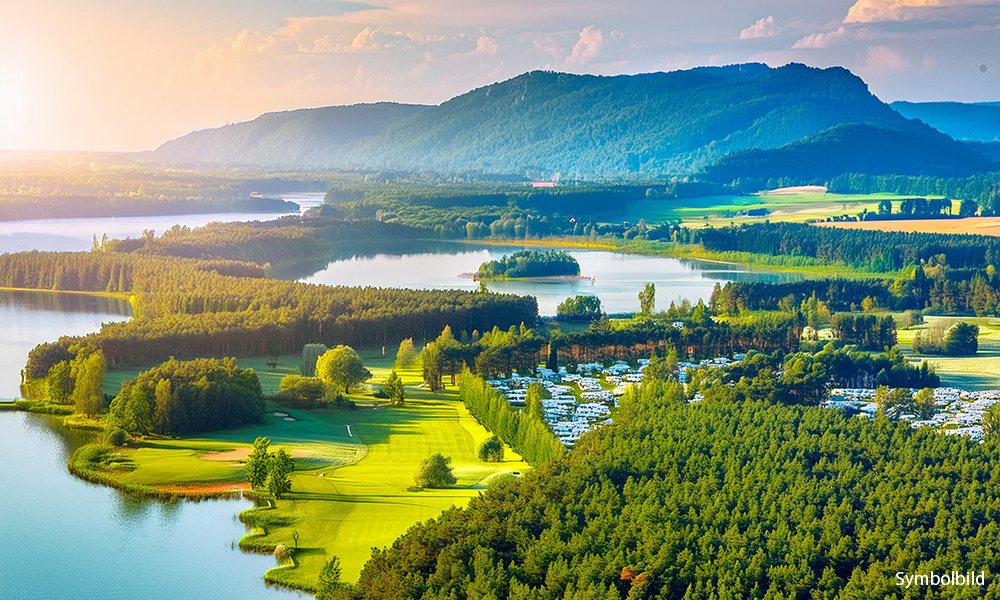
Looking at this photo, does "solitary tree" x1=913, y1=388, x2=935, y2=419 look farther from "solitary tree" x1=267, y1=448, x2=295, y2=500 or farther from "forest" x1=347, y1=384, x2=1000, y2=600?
"solitary tree" x1=267, y1=448, x2=295, y2=500

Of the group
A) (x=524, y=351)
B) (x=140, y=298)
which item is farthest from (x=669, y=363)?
(x=140, y=298)

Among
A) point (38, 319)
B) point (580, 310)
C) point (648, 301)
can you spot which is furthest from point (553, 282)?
point (38, 319)

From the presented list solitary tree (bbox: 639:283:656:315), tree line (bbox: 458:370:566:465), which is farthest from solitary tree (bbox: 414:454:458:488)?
solitary tree (bbox: 639:283:656:315)

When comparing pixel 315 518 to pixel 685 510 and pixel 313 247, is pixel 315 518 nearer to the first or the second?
pixel 685 510

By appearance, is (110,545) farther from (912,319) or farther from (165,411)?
(912,319)

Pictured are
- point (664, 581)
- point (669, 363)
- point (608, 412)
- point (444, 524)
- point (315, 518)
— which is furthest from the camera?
point (669, 363)
